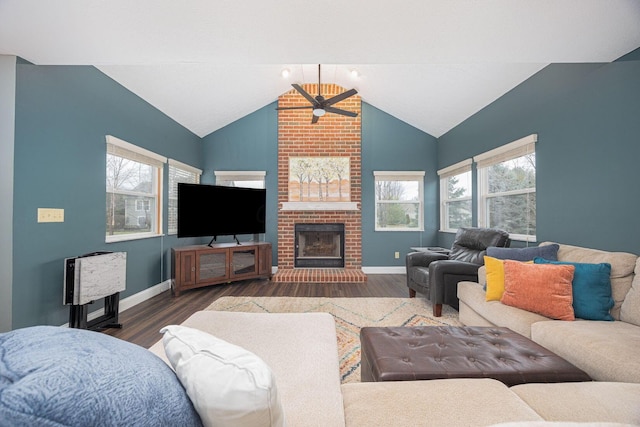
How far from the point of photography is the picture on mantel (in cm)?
504

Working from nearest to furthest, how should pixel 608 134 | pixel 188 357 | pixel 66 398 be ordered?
pixel 66 398 → pixel 188 357 → pixel 608 134

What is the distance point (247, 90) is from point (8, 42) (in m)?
2.76

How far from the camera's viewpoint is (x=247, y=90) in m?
4.36

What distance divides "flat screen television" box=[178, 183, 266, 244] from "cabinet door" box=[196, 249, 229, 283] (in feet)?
0.95

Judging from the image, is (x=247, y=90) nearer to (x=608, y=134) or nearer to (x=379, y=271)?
(x=379, y=271)

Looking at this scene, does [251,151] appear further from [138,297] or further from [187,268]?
[138,297]

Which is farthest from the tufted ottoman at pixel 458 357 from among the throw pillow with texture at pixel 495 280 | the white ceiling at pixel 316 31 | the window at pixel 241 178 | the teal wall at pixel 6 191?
the window at pixel 241 178

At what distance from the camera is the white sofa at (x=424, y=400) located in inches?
32.9

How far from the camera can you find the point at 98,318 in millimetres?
2496

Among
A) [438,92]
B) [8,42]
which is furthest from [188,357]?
[438,92]

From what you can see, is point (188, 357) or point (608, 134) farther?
point (608, 134)

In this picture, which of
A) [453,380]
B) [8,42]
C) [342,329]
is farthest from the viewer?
[342,329]

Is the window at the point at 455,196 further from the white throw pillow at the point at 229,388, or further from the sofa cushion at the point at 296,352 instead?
the white throw pillow at the point at 229,388

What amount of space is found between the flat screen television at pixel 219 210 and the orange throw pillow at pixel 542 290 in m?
3.65
